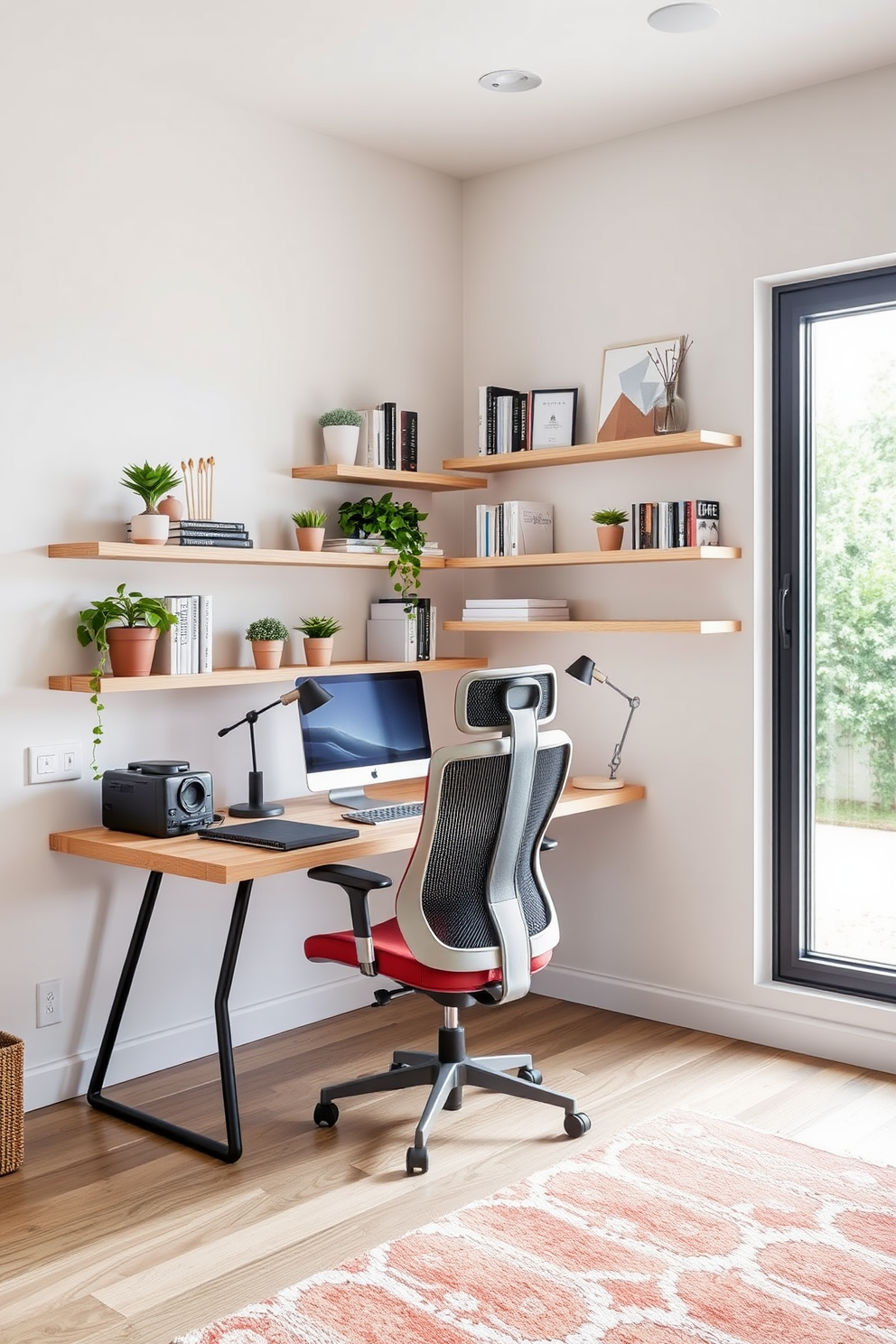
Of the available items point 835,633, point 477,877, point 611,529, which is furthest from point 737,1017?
point 611,529

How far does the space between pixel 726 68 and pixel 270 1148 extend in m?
3.11

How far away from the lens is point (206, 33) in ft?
10.7

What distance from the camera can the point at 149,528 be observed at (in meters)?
3.30

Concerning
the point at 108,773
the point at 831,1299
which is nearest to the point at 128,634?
the point at 108,773

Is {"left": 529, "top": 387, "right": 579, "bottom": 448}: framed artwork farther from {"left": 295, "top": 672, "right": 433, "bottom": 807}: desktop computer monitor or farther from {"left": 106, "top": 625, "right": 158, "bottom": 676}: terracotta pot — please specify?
{"left": 106, "top": 625, "right": 158, "bottom": 676}: terracotta pot

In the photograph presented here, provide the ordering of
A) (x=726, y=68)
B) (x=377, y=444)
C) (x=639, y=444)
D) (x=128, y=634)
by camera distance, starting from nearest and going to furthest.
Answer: (x=128, y=634) → (x=726, y=68) → (x=639, y=444) → (x=377, y=444)

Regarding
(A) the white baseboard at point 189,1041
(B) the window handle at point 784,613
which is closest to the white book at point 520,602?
(B) the window handle at point 784,613

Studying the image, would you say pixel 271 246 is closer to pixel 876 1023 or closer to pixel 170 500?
pixel 170 500

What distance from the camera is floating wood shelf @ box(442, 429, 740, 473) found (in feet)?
12.0

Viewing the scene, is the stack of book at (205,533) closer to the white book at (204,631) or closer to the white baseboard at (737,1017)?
the white book at (204,631)

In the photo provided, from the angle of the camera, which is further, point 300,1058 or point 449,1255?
point 300,1058

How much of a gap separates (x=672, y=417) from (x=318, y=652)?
51.1 inches

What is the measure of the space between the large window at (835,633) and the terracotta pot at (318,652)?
1355 millimetres

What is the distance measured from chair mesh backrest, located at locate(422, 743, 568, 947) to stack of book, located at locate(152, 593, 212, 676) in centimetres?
95
